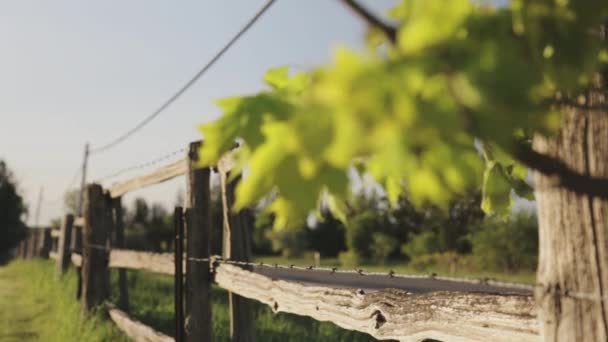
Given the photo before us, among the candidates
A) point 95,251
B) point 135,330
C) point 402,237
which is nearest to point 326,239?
point 402,237

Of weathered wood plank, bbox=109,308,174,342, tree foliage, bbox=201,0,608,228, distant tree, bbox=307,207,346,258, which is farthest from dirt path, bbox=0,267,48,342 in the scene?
distant tree, bbox=307,207,346,258

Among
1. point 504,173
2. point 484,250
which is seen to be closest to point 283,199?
point 504,173

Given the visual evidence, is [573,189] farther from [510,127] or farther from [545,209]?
[510,127]

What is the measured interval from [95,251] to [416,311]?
21.4ft

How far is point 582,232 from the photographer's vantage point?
1411 millimetres

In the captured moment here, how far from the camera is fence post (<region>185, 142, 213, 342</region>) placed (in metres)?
4.51

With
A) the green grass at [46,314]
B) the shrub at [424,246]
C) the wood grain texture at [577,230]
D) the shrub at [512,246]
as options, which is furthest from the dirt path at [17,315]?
the shrub at [424,246]

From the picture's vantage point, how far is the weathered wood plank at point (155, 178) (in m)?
5.01

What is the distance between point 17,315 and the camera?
954cm

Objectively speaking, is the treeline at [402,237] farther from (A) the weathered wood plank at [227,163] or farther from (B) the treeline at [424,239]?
(A) the weathered wood plank at [227,163]

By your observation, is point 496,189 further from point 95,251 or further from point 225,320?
point 95,251

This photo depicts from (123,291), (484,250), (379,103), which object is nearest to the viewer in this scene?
(379,103)

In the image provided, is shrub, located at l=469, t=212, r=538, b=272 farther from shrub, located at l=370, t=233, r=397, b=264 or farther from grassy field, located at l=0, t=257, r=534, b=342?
grassy field, located at l=0, t=257, r=534, b=342

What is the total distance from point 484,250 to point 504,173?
94.6ft
